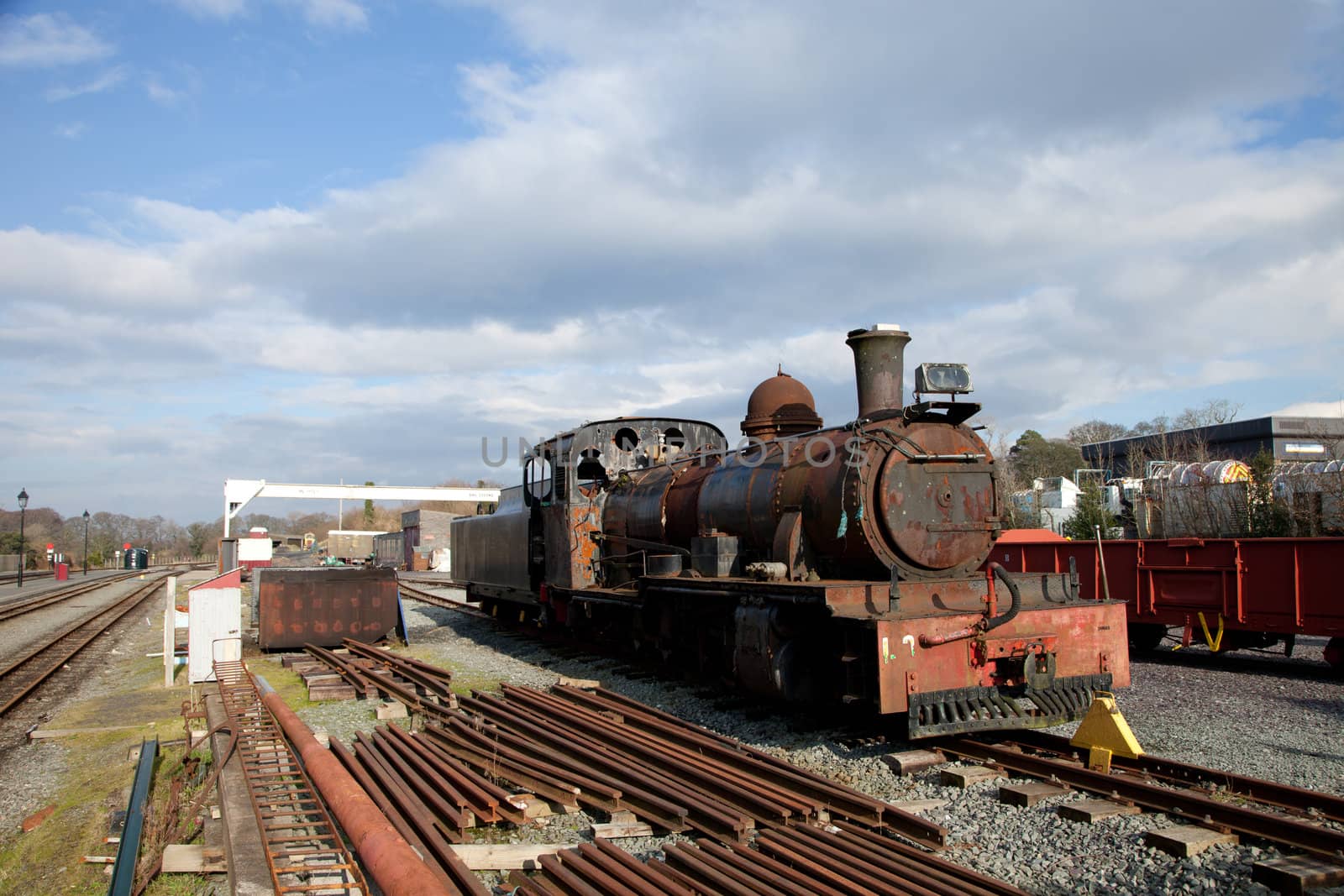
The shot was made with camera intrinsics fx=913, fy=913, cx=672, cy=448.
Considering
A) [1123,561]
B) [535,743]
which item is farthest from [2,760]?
[1123,561]

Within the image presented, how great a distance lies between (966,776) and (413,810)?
3.75 metres

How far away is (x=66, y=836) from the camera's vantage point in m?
6.54

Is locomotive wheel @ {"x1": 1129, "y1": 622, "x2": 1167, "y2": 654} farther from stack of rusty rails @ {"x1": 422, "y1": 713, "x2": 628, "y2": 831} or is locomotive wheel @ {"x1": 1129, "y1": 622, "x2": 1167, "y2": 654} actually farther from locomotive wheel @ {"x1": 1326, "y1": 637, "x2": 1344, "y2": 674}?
stack of rusty rails @ {"x1": 422, "y1": 713, "x2": 628, "y2": 831}

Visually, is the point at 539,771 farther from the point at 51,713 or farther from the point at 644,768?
the point at 51,713

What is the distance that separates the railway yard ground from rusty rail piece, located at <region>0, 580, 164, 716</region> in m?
0.27

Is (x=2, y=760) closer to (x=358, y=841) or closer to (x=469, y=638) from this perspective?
(x=358, y=841)

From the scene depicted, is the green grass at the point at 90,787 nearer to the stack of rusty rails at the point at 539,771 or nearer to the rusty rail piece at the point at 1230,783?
the stack of rusty rails at the point at 539,771

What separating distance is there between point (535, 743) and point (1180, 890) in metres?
4.78

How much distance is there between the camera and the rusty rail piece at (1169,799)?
194 inches

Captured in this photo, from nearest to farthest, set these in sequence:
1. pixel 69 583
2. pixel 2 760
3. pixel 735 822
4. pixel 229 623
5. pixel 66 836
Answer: pixel 735 822 < pixel 66 836 < pixel 2 760 < pixel 229 623 < pixel 69 583

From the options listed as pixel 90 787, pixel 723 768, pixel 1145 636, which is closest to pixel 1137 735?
pixel 723 768

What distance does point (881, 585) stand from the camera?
7426 mm

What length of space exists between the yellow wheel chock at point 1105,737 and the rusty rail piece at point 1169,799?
17 centimetres

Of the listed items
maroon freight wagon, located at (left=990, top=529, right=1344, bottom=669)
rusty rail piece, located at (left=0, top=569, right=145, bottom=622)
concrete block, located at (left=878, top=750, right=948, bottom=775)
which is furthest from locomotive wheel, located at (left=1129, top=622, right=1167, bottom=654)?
rusty rail piece, located at (left=0, top=569, right=145, bottom=622)
